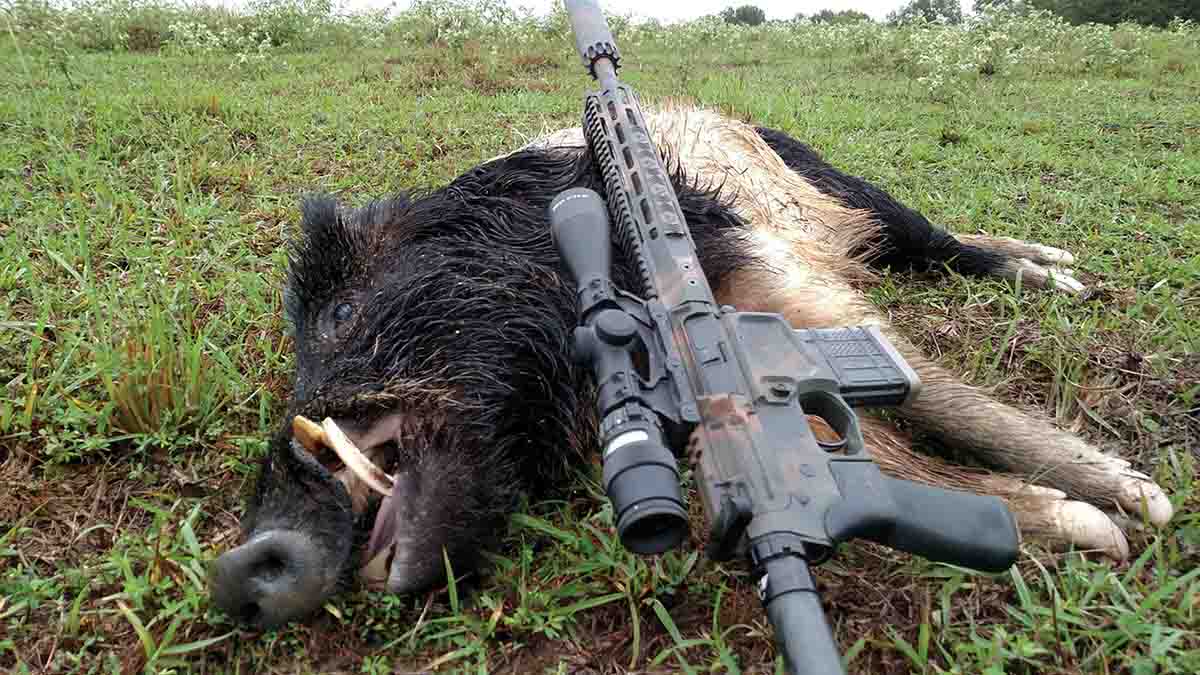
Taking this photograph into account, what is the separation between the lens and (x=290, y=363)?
9.44 ft

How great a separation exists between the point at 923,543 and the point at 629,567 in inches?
29.2

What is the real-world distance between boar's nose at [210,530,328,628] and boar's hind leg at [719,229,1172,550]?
170 cm

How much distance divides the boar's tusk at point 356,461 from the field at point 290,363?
28 cm

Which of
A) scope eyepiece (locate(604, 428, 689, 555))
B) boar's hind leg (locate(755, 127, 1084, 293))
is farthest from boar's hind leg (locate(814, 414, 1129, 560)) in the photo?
boar's hind leg (locate(755, 127, 1084, 293))

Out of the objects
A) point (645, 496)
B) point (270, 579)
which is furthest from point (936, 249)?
point (270, 579)

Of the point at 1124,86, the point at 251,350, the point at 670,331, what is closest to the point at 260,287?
the point at 251,350

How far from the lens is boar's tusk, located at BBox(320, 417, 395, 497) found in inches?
77.4

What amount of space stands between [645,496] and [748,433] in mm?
310

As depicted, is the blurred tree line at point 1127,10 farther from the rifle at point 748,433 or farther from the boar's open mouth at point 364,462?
the boar's open mouth at point 364,462

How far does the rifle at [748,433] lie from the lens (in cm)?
149

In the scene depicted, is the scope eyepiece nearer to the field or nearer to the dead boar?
the field

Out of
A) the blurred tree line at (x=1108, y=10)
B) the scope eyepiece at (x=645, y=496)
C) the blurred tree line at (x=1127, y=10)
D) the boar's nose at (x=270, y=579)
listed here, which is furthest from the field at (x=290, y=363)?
the blurred tree line at (x=1127, y=10)

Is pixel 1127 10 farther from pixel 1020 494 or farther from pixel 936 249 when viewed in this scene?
pixel 1020 494

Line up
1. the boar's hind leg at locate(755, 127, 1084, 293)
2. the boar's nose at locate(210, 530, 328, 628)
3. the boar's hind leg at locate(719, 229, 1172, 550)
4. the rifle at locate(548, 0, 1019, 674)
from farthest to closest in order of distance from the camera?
1. the boar's hind leg at locate(755, 127, 1084, 293)
2. the boar's hind leg at locate(719, 229, 1172, 550)
3. the boar's nose at locate(210, 530, 328, 628)
4. the rifle at locate(548, 0, 1019, 674)
